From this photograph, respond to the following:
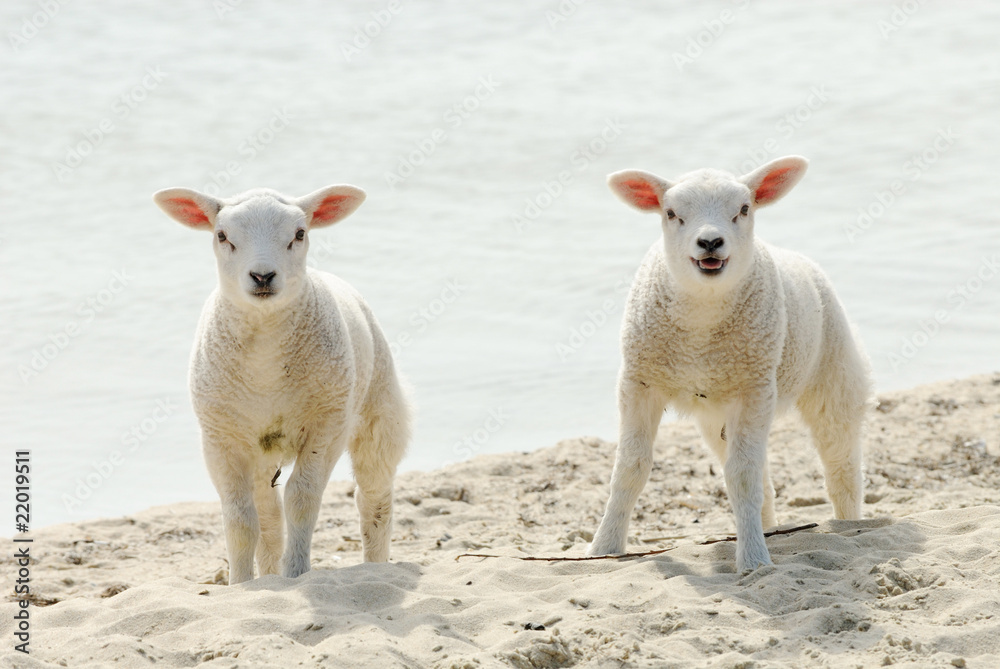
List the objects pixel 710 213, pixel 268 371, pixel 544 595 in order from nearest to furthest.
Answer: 1. pixel 544 595
2. pixel 710 213
3. pixel 268 371

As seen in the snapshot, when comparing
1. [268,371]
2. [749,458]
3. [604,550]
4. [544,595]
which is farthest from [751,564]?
[268,371]

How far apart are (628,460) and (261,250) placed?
6.74 ft

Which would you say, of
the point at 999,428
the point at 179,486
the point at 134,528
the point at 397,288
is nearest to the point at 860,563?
the point at 999,428

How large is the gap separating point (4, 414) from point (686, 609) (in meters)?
6.85

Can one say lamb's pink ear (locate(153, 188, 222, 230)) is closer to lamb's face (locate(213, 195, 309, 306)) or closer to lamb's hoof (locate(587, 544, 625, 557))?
lamb's face (locate(213, 195, 309, 306))

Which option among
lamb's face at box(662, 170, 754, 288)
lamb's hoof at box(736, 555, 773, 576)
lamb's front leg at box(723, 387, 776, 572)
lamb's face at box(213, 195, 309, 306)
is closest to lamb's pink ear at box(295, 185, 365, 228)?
lamb's face at box(213, 195, 309, 306)

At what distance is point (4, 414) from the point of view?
32.2ft

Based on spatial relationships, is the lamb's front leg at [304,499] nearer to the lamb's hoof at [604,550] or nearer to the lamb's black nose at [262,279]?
the lamb's black nose at [262,279]

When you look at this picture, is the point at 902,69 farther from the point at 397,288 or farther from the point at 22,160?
the point at 22,160

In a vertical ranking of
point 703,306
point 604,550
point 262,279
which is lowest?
point 604,550

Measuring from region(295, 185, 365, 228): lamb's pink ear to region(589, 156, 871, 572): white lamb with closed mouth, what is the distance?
1333 mm

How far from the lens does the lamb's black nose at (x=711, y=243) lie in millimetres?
5645

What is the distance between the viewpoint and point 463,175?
17859mm

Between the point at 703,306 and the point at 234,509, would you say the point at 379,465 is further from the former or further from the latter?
the point at 703,306
